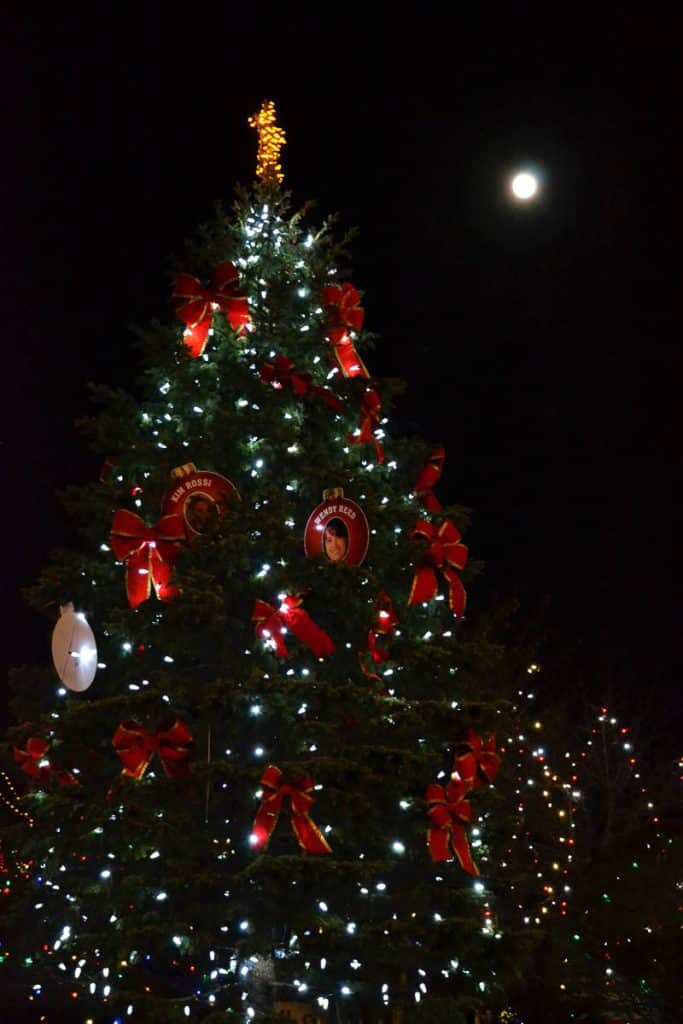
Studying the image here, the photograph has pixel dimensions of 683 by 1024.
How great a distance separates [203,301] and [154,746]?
372 centimetres

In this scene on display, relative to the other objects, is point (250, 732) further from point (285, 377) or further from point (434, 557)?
point (285, 377)

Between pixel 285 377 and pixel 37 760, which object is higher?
pixel 285 377

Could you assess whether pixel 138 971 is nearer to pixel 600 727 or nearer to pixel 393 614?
pixel 393 614

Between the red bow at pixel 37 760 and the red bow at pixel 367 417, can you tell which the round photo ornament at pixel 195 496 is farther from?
the red bow at pixel 37 760

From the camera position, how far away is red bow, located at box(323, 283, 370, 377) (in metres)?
9.09

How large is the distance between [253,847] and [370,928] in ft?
3.20

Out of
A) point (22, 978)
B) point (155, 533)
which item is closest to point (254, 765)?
point (155, 533)

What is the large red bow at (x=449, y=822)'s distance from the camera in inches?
291

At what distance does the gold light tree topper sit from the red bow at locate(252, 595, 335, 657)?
15.5ft

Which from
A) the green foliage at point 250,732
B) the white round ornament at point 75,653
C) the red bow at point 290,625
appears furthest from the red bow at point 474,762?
the white round ornament at point 75,653

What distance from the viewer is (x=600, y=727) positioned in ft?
75.6

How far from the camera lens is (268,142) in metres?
10.3

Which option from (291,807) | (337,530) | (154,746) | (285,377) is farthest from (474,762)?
(285,377)

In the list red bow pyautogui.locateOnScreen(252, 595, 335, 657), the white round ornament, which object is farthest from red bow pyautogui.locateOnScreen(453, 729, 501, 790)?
the white round ornament
